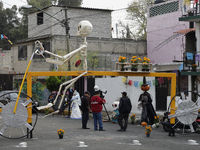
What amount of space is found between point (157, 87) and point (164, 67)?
6.66 ft

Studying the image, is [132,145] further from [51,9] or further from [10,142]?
[51,9]

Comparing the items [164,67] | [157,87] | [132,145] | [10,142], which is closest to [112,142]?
[132,145]

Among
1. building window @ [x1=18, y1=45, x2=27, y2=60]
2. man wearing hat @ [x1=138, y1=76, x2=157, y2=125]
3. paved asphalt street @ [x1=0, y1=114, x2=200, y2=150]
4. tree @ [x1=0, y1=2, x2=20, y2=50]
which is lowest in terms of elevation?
paved asphalt street @ [x1=0, y1=114, x2=200, y2=150]

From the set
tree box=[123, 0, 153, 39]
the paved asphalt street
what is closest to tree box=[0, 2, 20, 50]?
tree box=[123, 0, 153, 39]

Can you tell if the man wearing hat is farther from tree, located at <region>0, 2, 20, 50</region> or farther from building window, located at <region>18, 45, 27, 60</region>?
tree, located at <region>0, 2, 20, 50</region>

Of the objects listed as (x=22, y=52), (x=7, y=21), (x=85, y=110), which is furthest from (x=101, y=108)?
(x=7, y=21)

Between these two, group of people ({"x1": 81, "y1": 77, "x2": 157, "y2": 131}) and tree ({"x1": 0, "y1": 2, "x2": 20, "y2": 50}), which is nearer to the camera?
group of people ({"x1": 81, "y1": 77, "x2": 157, "y2": 131})

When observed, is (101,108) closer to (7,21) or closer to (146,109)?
(146,109)

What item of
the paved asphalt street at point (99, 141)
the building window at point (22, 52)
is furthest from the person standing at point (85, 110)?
the building window at point (22, 52)

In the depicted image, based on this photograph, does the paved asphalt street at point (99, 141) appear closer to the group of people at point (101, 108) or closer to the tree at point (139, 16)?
the group of people at point (101, 108)

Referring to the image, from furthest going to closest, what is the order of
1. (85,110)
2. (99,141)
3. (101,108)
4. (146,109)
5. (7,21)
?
→ (7,21) < (146,109) < (85,110) < (101,108) < (99,141)

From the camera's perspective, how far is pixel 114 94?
24172mm

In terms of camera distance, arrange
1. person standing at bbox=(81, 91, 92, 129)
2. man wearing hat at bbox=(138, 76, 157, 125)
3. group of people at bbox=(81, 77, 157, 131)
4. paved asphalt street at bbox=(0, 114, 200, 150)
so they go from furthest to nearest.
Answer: man wearing hat at bbox=(138, 76, 157, 125), person standing at bbox=(81, 91, 92, 129), group of people at bbox=(81, 77, 157, 131), paved asphalt street at bbox=(0, 114, 200, 150)

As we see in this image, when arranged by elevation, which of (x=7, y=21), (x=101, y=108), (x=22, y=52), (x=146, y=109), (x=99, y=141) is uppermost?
(x=7, y=21)
